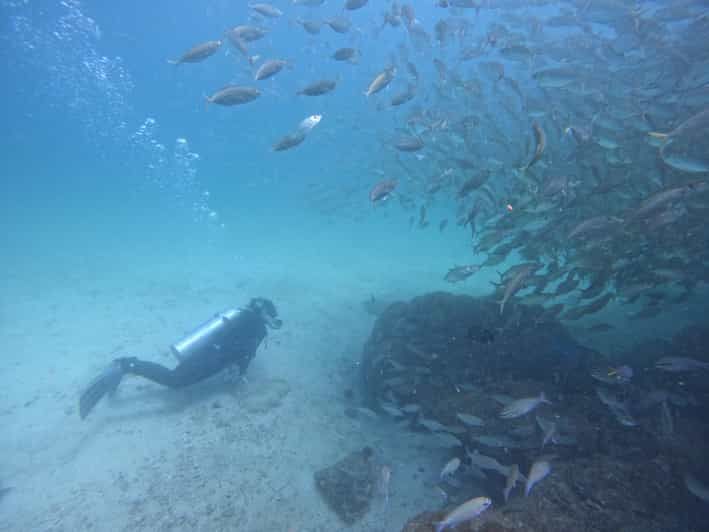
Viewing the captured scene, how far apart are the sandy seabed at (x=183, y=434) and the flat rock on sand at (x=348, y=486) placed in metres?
0.15

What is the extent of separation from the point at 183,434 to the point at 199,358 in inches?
64.8

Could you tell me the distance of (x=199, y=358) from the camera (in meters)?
7.93

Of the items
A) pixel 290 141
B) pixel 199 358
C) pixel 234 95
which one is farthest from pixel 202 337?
pixel 234 95

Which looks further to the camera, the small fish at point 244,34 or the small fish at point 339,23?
the small fish at point 339,23

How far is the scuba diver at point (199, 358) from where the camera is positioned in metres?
7.76

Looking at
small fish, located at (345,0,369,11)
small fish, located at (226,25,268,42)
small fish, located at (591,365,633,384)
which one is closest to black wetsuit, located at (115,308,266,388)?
small fish, located at (226,25,268,42)

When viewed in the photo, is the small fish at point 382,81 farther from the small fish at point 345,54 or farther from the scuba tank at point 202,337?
the scuba tank at point 202,337

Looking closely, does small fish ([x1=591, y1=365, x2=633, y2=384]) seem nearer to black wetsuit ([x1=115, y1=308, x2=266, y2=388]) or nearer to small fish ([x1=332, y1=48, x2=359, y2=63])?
black wetsuit ([x1=115, y1=308, x2=266, y2=388])

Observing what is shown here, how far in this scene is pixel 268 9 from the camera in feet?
25.2

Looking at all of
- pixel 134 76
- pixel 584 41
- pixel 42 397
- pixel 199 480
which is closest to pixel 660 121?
pixel 584 41

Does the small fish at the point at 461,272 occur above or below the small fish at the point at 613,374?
above

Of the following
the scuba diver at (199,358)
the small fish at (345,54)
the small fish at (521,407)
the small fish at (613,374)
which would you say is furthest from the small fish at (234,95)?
the small fish at (613,374)

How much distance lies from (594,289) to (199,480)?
7964mm

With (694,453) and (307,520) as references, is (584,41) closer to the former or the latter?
(694,453)
